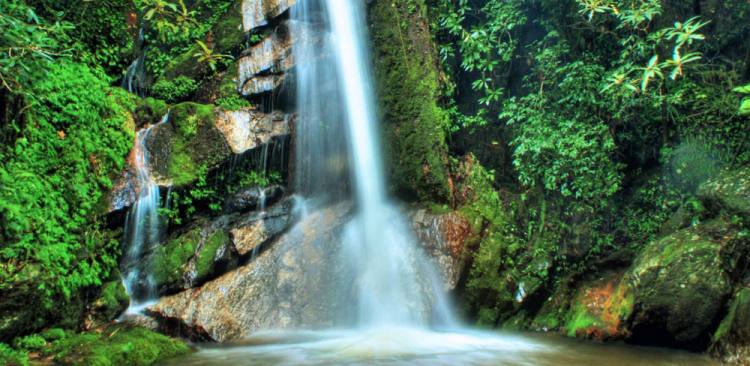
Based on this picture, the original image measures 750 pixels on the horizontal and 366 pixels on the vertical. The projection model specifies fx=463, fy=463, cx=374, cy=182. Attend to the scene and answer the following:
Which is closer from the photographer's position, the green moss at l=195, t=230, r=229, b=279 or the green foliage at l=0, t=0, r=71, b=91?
the green foliage at l=0, t=0, r=71, b=91

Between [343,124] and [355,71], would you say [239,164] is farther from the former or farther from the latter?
[355,71]

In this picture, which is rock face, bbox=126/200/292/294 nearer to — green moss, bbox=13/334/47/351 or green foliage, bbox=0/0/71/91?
green moss, bbox=13/334/47/351

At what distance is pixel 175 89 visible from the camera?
26.4ft

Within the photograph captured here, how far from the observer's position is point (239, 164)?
7.55 metres

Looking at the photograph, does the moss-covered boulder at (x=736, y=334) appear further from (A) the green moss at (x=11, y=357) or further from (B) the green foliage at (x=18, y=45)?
(B) the green foliage at (x=18, y=45)

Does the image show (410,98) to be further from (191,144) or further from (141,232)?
(141,232)

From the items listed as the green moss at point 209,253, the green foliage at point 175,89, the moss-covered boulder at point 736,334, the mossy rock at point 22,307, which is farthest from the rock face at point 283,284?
the moss-covered boulder at point 736,334

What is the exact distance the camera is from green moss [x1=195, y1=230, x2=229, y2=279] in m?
6.48

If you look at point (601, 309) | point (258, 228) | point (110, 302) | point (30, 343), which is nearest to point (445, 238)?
point (601, 309)

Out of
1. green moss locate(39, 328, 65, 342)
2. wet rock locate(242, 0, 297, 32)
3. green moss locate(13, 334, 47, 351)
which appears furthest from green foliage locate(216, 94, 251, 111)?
green moss locate(13, 334, 47, 351)

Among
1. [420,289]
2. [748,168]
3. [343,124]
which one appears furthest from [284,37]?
[748,168]

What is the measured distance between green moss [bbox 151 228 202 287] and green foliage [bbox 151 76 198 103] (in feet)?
8.70

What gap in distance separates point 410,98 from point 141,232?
4.51m

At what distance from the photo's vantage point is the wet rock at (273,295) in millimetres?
6086
